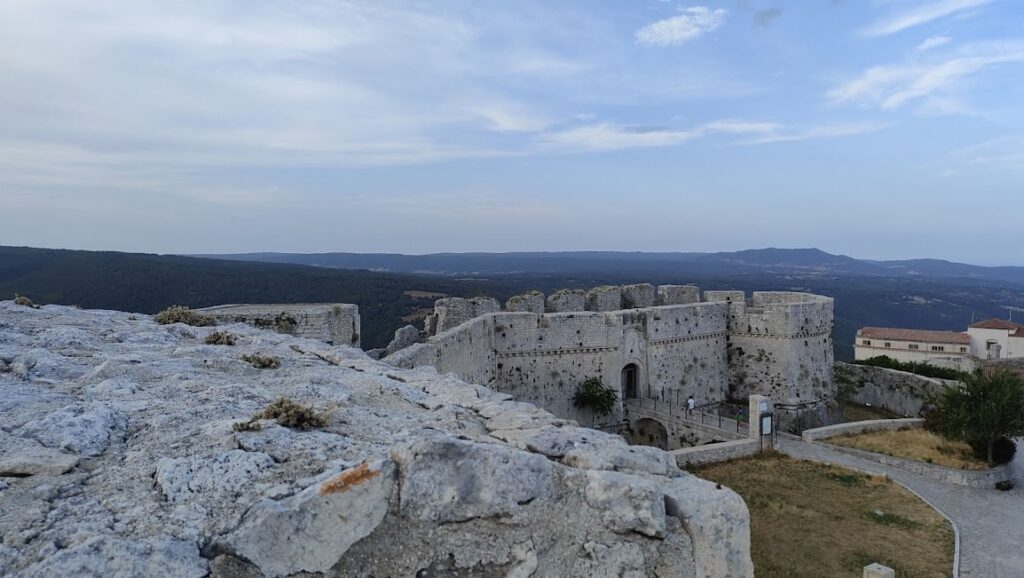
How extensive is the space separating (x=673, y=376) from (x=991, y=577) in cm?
1033

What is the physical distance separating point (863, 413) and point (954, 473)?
840 cm

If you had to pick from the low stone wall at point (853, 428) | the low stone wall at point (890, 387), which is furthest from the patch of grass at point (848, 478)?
the low stone wall at point (890, 387)

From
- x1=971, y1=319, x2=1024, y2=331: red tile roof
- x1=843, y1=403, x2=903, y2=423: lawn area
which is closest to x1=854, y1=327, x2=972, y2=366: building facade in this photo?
x1=971, y1=319, x2=1024, y2=331: red tile roof

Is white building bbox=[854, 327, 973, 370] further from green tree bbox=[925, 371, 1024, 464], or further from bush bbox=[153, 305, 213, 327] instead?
bush bbox=[153, 305, 213, 327]

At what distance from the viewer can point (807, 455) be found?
667 inches

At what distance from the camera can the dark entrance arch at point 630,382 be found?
19.9 meters

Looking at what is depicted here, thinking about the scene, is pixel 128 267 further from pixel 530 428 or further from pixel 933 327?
pixel 933 327

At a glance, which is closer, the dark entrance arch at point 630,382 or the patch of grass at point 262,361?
the patch of grass at point 262,361

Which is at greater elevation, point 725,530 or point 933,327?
point 725,530

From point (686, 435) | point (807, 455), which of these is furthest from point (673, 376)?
point (807, 455)

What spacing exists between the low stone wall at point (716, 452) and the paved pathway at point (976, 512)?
1.26m

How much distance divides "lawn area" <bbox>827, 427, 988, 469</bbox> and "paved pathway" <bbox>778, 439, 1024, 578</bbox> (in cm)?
76

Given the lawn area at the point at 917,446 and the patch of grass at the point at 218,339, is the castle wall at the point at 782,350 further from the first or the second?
the patch of grass at the point at 218,339

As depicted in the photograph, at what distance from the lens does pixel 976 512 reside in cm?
1359
